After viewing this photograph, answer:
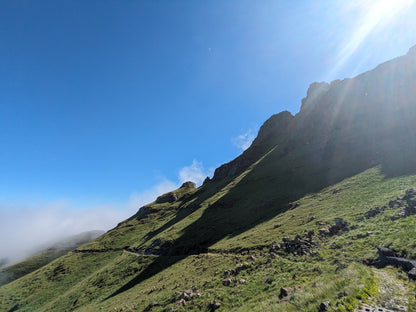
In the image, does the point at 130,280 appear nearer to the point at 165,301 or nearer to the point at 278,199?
the point at 165,301

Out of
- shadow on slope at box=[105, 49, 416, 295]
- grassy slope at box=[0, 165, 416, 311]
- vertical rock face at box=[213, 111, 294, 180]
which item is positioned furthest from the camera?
vertical rock face at box=[213, 111, 294, 180]

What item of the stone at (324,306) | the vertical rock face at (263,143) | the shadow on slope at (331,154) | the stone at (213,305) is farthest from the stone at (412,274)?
the vertical rock face at (263,143)

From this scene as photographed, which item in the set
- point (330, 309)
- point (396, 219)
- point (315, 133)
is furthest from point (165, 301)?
point (315, 133)

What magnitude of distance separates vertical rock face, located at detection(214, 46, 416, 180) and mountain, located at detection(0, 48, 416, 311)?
17.7 inches

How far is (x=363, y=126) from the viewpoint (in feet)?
233

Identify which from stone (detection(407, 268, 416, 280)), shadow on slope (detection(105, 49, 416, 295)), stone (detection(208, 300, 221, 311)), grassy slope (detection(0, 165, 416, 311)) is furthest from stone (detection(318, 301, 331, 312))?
shadow on slope (detection(105, 49, 416, 295))

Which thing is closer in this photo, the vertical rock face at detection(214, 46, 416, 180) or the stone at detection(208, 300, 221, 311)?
the stone at detection(208, 300, 221, 311)

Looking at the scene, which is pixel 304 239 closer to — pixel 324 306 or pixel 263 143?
pixel 324 306

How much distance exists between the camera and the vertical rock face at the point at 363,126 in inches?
2172

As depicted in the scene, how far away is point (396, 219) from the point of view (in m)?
23.4

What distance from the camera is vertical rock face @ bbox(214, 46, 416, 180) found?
181 ft

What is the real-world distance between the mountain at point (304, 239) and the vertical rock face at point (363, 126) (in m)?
0.45

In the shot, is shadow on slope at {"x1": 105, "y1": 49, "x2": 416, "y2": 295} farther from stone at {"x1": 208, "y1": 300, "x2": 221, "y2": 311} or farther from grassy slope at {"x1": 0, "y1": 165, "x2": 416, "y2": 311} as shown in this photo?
stone at {"x1": 208, "y1": 300, "x2": 221, "y2": 311}

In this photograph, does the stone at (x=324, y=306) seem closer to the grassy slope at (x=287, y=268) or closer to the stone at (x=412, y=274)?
the grassy slope at (x=287, y=268)
